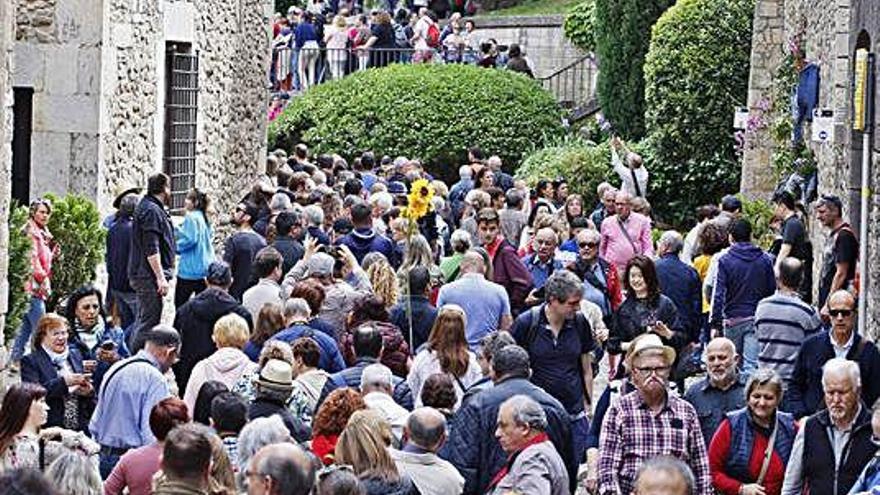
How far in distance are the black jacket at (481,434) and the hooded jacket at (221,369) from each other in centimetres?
170

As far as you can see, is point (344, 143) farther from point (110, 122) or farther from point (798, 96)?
point (110, 122)

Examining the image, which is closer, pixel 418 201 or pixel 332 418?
pixel 332 418

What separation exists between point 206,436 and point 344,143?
2620 centimetres

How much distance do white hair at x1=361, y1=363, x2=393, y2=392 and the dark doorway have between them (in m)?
8.62

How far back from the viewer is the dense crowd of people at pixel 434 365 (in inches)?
419

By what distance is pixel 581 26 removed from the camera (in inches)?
1633

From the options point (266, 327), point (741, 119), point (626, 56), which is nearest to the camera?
point (266, 327)

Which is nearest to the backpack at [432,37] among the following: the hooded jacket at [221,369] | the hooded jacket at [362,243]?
the hooded jacket at [362,243]

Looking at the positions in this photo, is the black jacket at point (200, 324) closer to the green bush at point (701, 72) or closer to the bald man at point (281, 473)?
the bald man at point (281, 473)

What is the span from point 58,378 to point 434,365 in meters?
→ 2.20

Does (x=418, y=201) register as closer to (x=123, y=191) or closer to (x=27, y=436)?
(x=123, y=191)

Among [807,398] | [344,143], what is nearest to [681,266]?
[807,398]

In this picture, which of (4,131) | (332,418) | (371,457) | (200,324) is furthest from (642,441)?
(4,131)

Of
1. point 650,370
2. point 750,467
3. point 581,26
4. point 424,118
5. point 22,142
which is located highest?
point 581,26
